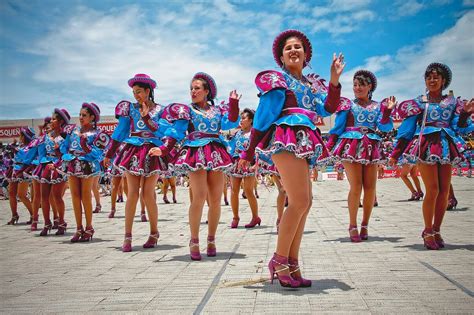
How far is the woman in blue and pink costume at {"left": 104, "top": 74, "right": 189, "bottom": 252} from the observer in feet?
19.4

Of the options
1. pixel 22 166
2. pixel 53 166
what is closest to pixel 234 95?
pixel 53 166

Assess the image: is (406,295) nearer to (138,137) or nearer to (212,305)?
(212,305)

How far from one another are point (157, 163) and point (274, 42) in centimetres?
277

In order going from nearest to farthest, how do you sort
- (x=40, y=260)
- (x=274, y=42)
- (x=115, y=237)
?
(x=274, y=42)
(x=40, y=260)
(x=115, y=237)

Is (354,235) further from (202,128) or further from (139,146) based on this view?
(139,146)

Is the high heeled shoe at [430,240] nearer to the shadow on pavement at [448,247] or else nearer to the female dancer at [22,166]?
the shadow on pavement at [448,247]

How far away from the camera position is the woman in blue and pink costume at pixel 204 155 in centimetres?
512

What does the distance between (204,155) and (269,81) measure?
5.74ft

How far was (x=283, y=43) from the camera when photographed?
161 inches

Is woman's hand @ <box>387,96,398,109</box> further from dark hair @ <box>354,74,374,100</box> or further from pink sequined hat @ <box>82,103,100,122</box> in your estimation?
pink sequined hat @ <box>82,103,100,122</box>

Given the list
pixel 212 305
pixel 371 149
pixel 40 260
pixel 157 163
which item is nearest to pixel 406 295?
pixel 212 305

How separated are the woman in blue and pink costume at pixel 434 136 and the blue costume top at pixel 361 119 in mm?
474

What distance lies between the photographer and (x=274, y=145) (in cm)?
360

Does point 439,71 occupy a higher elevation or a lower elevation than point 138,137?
higher
